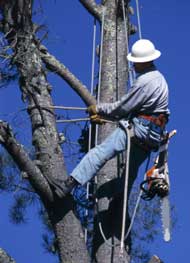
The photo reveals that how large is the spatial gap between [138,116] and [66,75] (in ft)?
3.90

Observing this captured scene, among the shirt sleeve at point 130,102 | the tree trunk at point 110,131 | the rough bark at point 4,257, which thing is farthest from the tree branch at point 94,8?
the rough bark at point 4,257

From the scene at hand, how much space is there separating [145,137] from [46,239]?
2.65 meters

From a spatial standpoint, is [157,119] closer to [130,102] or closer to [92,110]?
[130,102]

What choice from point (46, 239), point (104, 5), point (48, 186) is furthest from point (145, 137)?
point (46, 239)

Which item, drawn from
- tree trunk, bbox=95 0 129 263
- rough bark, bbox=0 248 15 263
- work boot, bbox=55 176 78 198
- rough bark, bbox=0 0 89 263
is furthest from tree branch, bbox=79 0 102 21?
rough bark, bbox=0 248 15 263

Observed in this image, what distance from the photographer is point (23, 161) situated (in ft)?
16.9

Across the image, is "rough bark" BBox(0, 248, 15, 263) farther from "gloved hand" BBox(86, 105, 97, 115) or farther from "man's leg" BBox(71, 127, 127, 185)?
"gloved hand" BBox(86, 105, 97, 115)

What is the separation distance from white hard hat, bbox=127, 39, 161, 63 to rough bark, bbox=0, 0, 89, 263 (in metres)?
0.63

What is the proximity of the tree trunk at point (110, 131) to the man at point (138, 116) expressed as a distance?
220 millimetres

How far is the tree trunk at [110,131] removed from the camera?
5504 mm

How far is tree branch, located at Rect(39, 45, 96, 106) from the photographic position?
247 inches

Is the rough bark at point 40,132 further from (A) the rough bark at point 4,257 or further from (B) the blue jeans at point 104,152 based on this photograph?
(A) the rough bark at point 4,257

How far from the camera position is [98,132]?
6.00 m

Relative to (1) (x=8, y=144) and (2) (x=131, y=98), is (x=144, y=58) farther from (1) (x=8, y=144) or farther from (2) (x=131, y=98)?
(1) (x=8, y=144)
